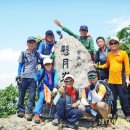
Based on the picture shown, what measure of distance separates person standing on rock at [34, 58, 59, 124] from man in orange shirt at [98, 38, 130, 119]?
69.5 inches

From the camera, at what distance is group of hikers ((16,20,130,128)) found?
9539 millimetres

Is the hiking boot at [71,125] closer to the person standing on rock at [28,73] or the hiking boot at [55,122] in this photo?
the hiking boot at [55,122]

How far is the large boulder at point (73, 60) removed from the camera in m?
11.1

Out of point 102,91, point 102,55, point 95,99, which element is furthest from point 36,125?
point 102,55

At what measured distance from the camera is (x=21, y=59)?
10492 millimetres

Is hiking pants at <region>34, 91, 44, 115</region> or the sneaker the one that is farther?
hiking pants at <region>34, 91, 44, 115</region>

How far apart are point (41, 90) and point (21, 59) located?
1.22m

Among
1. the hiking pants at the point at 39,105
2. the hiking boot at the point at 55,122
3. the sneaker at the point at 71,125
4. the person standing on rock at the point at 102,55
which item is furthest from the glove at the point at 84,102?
the person standing on rock at the point at 102,55

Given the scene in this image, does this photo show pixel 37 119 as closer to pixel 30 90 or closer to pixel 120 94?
pixel 30 90

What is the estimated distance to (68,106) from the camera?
956cm

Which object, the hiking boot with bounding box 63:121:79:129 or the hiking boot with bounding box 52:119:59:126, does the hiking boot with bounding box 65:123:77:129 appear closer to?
the hiking boot with bounding box 63:121:79:129

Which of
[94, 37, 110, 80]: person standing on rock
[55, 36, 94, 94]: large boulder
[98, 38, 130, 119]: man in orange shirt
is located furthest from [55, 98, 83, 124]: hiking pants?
[94, 37, 110, 80]: person standing on rock

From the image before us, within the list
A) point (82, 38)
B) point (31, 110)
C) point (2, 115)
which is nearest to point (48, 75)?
point (31, 110)

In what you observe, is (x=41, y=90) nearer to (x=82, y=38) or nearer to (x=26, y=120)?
(x=26, y=120)
